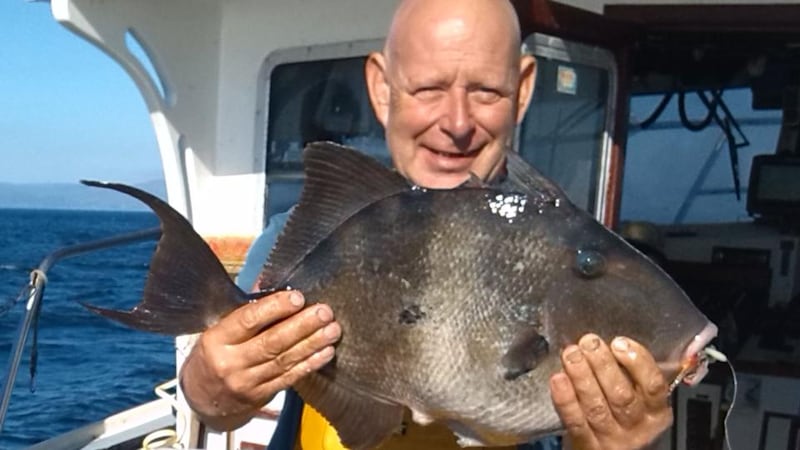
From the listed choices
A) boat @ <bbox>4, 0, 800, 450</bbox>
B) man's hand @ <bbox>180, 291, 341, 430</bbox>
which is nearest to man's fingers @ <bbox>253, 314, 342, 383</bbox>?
man's hand @ <bbox>180, 291, 341, 430</bbox>

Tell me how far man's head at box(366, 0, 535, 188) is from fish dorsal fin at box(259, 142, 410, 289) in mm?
225

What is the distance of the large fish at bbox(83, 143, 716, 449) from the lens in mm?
1830

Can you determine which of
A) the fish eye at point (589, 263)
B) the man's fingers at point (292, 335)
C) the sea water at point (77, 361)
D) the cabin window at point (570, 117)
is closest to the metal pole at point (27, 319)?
the sea water at point (77, 361)

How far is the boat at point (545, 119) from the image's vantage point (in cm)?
473

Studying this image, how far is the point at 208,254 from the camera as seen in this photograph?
1964mm

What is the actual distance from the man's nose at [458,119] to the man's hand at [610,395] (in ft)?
1.69

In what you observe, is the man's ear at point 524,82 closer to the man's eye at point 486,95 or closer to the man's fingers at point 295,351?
the man's eye at point 486,95

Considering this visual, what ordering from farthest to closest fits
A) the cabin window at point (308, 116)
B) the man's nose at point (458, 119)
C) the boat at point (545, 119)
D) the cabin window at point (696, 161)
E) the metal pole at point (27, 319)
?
the cabin window at point (696, 161), the cabin window at point (308, 116), the boat at point (545, 119), the metal pole at point (27, 319), the man's nose at point (458, 119)

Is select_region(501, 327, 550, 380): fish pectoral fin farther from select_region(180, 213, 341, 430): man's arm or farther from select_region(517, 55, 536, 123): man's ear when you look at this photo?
select_region(517, 55, 536, 123): man's ear

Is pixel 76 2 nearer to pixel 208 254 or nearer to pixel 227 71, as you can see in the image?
pixel 227 71

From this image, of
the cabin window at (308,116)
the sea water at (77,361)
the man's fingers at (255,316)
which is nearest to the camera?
the man's fingers at (255,316)

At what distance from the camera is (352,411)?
79.7 inches

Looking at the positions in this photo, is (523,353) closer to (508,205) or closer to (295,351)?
(508,205)

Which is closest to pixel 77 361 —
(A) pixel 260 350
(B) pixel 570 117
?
(B) pixel 570 117
